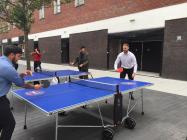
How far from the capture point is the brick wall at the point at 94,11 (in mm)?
12727

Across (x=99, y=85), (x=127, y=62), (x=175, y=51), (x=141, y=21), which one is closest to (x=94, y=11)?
(x=141, y=21)

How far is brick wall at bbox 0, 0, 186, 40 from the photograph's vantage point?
1273 cm

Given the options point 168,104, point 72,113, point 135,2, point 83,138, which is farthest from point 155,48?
point 83,138

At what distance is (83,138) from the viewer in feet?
13.7

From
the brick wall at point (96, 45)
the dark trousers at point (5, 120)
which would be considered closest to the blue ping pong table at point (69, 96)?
the dark trousers at point (5, 120)

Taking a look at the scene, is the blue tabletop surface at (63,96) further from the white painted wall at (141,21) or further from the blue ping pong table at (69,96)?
the white painted wall at (141,21)

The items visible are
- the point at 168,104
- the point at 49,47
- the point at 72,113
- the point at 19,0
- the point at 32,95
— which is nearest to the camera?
the point at 32,95

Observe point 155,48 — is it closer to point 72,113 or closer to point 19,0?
point 19,0

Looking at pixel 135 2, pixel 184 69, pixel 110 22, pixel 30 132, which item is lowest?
pixel 30 132

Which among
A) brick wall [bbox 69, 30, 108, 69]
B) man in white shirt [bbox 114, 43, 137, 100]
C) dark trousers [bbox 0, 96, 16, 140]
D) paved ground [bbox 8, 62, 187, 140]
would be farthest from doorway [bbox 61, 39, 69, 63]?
dark trousers [bbox 0, 96, 16, 140]

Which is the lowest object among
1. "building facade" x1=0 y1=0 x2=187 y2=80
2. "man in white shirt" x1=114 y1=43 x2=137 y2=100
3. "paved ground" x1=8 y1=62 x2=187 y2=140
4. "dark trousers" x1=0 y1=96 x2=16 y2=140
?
"paved ground" x1=8 y1=62 x2=187 y2=140

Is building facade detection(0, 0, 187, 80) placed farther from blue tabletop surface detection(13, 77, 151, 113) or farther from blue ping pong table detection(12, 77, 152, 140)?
blue tabletop surface detection(13, 77, 151, 113)

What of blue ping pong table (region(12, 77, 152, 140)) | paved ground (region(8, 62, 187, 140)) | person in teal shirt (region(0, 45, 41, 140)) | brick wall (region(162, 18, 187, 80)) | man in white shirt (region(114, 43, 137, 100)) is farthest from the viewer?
brick wall (region(162, 18, 187, 80))

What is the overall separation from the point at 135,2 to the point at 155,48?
10.7ft
